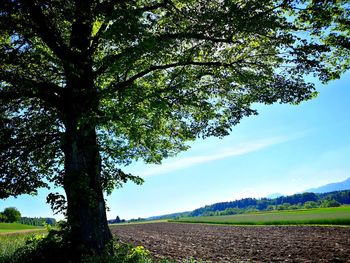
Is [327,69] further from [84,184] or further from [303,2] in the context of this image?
[84,184]

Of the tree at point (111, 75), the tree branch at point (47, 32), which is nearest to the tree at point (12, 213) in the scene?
the tree at point (111, 75)

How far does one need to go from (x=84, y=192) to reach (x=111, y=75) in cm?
607

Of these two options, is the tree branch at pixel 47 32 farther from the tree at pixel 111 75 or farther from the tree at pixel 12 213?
the tree at pixel 12 213

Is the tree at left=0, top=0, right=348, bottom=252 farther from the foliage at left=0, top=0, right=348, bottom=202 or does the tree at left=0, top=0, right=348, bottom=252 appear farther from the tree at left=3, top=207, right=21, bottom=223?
the tree at left=3, top=207, right=21, bottom=223

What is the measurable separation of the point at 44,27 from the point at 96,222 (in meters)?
9.13

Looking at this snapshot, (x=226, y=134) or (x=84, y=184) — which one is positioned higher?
(x=226, y=134)

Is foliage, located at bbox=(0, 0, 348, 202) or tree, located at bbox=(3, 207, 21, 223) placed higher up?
tree, located at bbox=(3, 207, 21, 223)

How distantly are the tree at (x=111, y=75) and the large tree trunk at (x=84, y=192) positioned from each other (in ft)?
0.16

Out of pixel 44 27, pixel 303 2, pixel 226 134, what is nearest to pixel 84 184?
pixel 44 27

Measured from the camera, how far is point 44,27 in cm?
1594

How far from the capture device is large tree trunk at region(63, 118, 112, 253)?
14997mm

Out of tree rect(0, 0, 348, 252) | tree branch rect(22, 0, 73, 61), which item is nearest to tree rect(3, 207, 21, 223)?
tree rect(0, 0, 348, 252)

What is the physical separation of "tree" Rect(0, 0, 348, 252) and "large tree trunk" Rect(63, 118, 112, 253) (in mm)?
47

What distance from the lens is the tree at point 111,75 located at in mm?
14062
